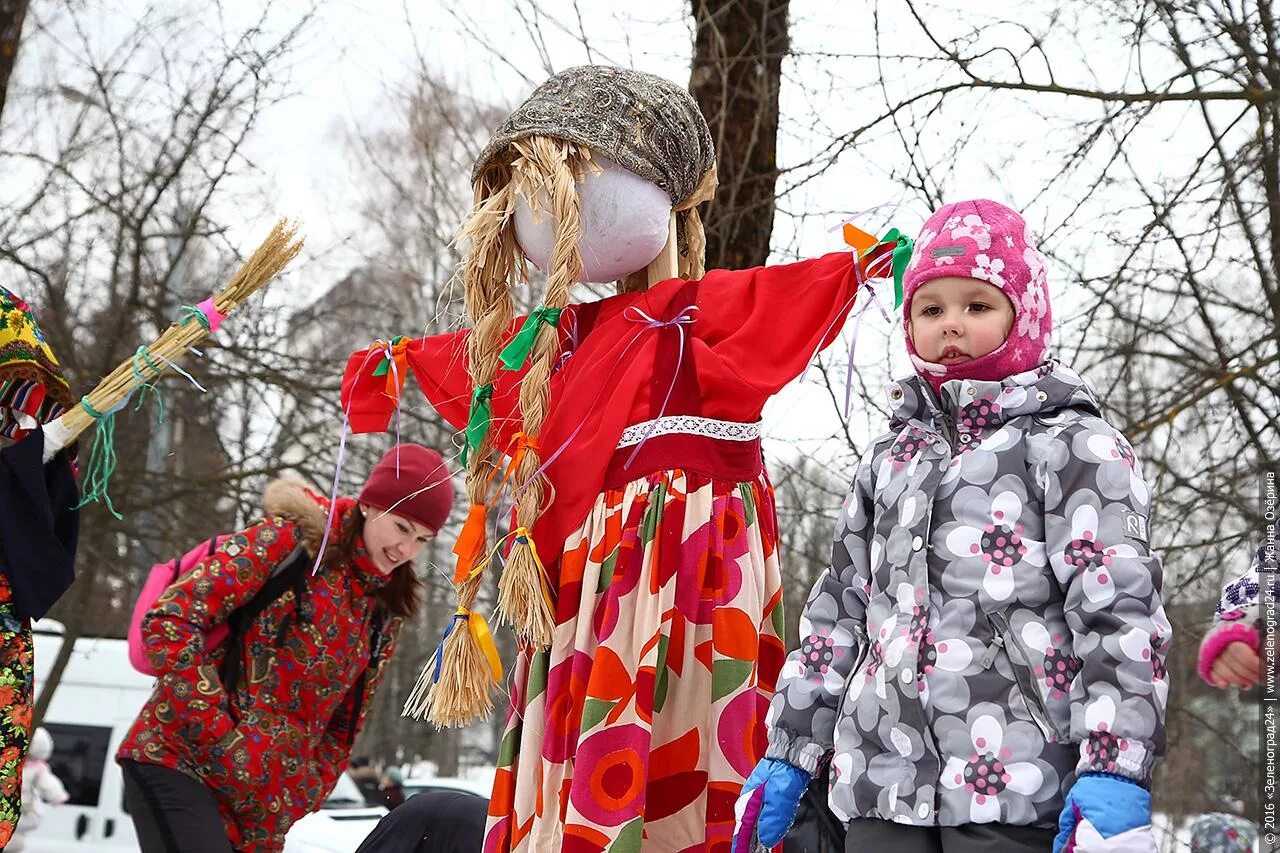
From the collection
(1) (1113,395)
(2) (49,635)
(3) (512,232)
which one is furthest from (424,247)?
(3) (512,232)

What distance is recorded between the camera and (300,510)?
4.25 m

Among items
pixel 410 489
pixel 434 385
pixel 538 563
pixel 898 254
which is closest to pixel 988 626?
pixel 898 254

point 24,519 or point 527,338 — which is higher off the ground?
point 527,338

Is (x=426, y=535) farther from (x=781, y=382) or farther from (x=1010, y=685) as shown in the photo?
(x=1010, y=685)

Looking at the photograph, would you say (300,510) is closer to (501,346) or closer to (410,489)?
(410,489)

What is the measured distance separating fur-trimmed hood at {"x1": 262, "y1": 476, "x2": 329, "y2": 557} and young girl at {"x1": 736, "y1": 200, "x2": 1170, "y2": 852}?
2085 millimetres

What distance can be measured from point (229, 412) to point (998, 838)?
870 centimetres

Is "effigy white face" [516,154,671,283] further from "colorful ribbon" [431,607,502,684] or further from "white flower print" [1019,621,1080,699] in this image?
"white flower print" [1019,621,1080,699]

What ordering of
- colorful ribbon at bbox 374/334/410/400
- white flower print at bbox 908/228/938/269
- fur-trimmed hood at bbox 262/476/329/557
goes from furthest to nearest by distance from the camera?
fur-trimmed hood at bbox 262/476/329/557 → colorful ribbon at bbox 374/334/410/400 → white flower print at bbox 908/228/938/269

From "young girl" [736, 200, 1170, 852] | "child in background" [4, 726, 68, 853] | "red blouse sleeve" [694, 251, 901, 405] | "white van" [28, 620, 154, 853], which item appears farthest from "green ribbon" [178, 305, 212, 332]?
"white van" [28, 620, 154, 853]

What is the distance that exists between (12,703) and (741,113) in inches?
107

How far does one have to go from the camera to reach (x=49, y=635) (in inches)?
360

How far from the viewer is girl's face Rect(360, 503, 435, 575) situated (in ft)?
13.9

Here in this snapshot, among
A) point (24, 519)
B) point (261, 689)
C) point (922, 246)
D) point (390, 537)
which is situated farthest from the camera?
point (390, 537)
